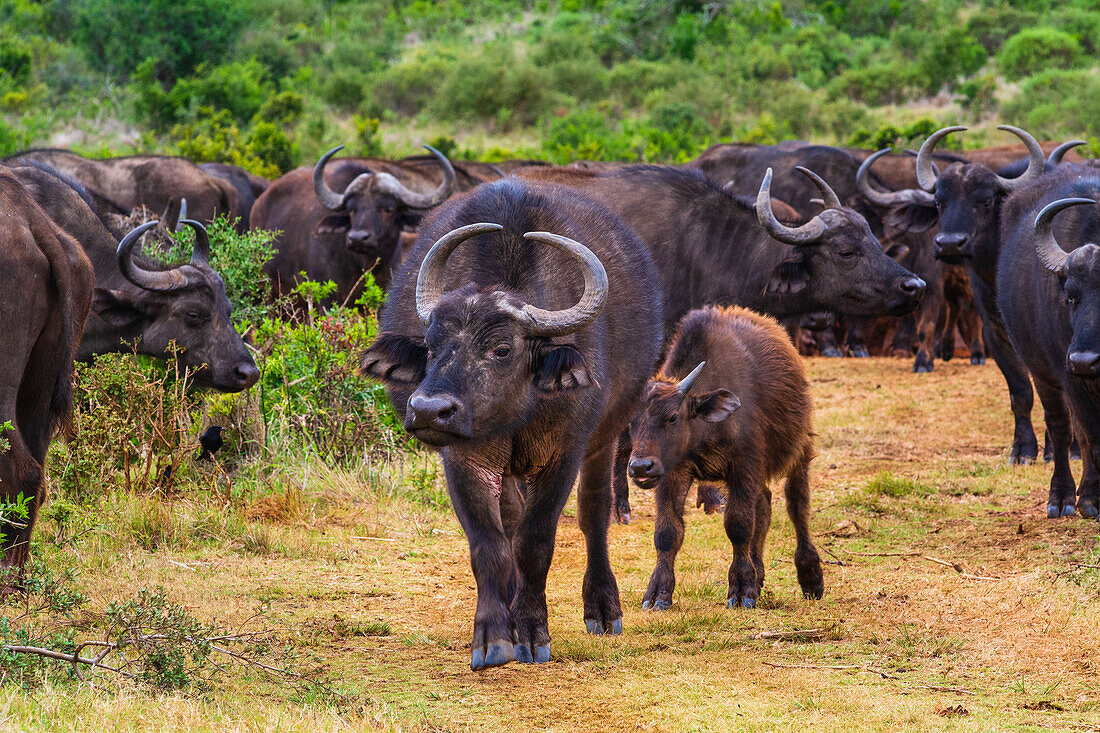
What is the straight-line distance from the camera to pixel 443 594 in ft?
22.2

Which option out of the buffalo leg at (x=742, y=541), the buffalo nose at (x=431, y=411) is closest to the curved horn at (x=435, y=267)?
the buffalo nose at (x=431, y=411)

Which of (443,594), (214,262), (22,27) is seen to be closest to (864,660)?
(443,594)

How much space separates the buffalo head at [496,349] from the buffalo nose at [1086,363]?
3022 mm

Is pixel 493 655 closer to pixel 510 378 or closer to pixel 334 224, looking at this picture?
pixel 510 378

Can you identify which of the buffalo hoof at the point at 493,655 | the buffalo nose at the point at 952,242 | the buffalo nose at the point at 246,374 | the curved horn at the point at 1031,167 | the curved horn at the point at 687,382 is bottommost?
the buffalo hoof at the point at 493,655

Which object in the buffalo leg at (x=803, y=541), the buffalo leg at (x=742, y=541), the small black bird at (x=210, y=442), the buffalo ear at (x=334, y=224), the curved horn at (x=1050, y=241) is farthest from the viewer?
the buffalo ear at (x=334, y=224)

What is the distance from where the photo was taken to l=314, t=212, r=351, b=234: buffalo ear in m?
13.7

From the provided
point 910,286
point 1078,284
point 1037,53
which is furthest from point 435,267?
point 1037,53

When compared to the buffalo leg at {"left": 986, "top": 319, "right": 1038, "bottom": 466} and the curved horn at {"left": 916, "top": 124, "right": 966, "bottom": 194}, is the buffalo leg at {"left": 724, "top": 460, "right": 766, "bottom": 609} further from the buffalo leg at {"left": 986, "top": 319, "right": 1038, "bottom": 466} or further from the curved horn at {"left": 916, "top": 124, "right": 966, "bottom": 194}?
the curved horn at {"left": 916, "top": 124, "right": 966, "bottom": 194}

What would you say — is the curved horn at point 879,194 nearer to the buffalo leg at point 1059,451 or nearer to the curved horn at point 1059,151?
the curved horn at point 1059,151

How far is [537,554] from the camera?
5.43 metres

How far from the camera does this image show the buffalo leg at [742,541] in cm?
647

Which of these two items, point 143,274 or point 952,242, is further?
point 952,242

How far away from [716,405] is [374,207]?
25.7 feet
